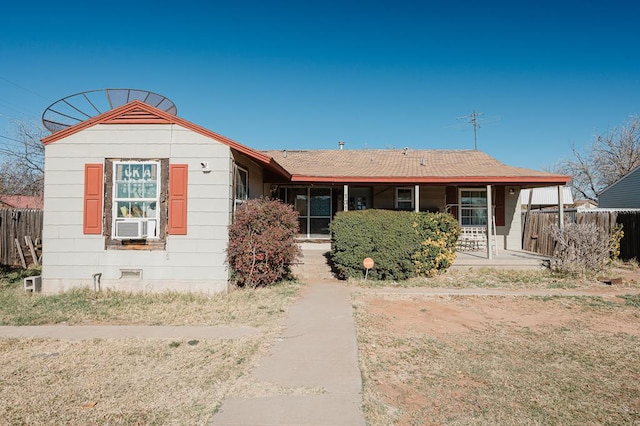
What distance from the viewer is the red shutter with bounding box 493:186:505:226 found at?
13750mm

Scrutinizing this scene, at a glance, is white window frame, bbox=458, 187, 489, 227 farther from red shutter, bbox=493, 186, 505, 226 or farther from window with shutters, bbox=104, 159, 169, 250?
window with shutters, bbox=104, 159, 169, 250

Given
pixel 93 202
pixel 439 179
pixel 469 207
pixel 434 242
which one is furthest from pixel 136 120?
pixel 469 207

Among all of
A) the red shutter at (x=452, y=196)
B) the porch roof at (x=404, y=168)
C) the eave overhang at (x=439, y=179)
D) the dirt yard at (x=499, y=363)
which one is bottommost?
the dirt yard at (x=499, y=363)

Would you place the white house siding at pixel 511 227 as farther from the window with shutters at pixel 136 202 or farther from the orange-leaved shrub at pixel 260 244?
the window with shutters at pixel 136 202

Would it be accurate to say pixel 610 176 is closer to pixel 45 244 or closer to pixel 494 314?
pixel 494 314

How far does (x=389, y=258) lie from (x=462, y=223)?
19.7 ft

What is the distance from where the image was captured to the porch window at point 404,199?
1379 centimetres

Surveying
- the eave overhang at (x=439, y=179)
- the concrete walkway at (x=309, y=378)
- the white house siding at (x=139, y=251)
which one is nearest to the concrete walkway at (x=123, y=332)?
the concrete walkway at (x=309, y=378)

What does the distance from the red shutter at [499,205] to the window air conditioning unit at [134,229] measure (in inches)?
457

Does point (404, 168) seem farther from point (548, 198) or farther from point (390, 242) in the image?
point (548, 198)

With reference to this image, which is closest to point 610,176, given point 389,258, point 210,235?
point 389,258

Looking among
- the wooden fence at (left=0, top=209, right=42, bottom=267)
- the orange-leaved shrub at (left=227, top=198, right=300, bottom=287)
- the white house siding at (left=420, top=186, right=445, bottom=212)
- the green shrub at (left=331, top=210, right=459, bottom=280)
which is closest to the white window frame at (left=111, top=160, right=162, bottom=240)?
the orange-leaved shrub at (left=227, top=198, right=300, bottom=287)

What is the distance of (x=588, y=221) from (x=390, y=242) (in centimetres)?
939

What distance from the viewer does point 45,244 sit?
8.09 metres
